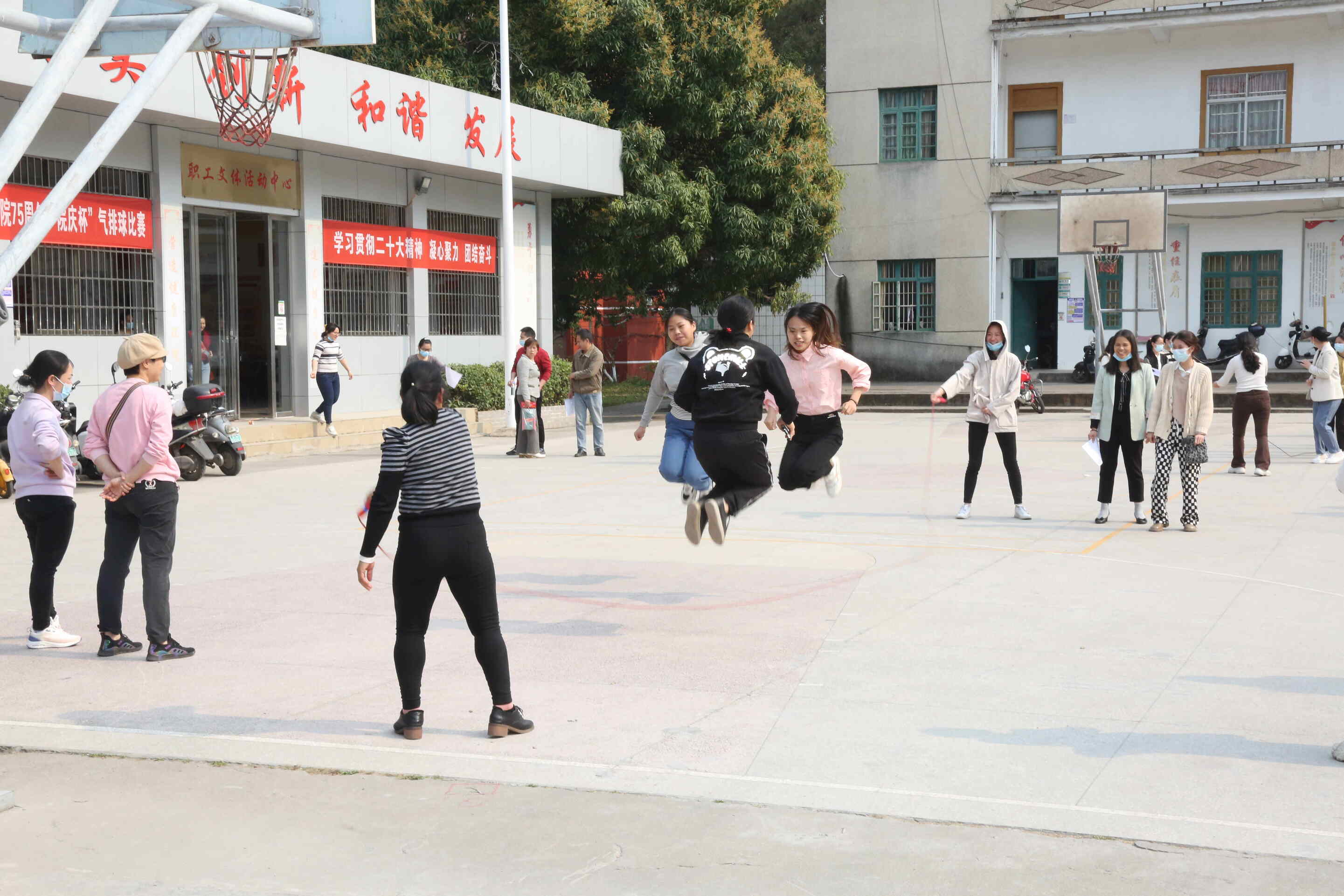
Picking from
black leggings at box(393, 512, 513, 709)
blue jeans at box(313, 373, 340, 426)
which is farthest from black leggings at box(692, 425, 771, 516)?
blue jeans at box(313, 373, 340, 426)

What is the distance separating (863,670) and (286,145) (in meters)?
16.5

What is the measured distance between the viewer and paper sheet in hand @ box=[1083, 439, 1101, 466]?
41.6ft

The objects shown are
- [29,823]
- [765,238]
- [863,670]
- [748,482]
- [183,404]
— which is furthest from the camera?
[765,238]

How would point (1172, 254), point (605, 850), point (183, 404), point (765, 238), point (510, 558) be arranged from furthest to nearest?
point (1172, 254)
point (765, 238)
point (183, 404)
point (510, 558)
point (605, 850)

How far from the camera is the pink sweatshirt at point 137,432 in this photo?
289 inches

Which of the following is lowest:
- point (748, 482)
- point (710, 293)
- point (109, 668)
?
point (109, 668)

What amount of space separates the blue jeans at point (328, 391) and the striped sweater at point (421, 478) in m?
16.0

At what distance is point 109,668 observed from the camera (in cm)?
730

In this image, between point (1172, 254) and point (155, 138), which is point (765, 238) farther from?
point (155, 138)

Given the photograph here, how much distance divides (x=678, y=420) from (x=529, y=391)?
392 inches

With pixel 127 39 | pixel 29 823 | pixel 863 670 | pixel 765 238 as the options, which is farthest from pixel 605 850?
pixel 765 238

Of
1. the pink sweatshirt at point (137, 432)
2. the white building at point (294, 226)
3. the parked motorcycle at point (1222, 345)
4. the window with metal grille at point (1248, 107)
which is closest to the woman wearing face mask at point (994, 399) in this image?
the pink sweatshirt at point (137, 432)

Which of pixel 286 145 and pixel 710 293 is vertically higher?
pixel 286 145

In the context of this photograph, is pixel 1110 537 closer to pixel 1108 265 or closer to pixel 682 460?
pixel 682 460
